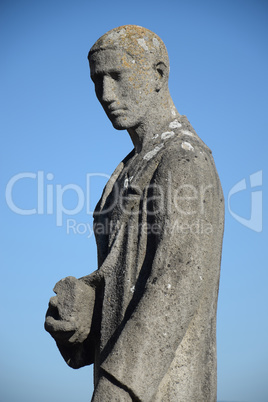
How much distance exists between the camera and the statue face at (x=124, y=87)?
739 cm

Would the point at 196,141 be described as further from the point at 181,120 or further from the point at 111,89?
the point at 111,89

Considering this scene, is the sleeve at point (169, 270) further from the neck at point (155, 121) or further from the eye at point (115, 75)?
the eye at point (115, 75)

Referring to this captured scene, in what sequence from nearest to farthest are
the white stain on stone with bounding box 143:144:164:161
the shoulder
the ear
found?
1. the shoulder
2. the white stain on stone with bounding box 143:144:164:161
3. the ear

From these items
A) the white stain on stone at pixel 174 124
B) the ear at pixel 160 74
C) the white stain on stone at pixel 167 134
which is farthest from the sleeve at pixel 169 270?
the ear at pixel 160 74

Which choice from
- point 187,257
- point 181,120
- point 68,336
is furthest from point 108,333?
point 181,120

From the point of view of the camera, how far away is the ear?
7.52 m

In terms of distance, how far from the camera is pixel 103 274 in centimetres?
699

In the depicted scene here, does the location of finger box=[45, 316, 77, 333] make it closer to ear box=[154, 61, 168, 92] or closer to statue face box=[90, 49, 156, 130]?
statue face box=[90, 49, 156, 130]

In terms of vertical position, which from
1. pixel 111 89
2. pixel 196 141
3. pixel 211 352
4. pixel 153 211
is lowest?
pixel 211 352

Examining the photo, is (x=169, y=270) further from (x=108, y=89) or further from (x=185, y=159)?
(x=108, y=89)

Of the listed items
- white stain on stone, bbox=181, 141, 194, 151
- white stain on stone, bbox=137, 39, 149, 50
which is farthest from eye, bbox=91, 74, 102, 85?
white stain on stone, bbox=181, 141, 194, 151

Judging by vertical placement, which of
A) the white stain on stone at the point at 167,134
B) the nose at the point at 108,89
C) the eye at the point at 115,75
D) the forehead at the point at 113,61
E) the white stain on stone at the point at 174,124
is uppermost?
the forehead at the point at 113,61

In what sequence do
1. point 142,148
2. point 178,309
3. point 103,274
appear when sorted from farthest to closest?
point 142,148, point 103,274, point 178,309

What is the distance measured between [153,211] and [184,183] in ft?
1.17
